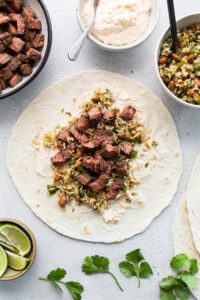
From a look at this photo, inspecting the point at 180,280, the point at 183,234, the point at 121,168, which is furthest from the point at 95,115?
the point at 180,280

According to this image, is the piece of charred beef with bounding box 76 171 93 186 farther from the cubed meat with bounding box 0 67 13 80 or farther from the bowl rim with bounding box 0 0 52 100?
the cubed meat with bounding box 0 67 13 80

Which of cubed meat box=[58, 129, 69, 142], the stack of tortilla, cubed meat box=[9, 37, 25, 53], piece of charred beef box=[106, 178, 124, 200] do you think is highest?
cubed meat box=[9, 37, 25, 53]

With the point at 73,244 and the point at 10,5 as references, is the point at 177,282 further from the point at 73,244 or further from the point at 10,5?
the point at 10,5

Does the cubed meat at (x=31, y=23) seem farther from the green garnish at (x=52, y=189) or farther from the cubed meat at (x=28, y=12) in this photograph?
the green garnish at (x=52, y=189)

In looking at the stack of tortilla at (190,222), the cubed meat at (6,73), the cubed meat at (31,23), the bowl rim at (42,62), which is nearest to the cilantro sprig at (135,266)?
the stack of tortilla at (190,222)

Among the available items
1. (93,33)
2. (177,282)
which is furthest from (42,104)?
(177,282)

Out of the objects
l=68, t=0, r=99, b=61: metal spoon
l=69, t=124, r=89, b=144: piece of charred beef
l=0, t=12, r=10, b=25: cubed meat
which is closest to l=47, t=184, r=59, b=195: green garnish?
l=69, t=124, r=89, b=144: piece of charred beef

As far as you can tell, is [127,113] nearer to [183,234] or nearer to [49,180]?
[49,180]
